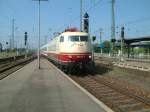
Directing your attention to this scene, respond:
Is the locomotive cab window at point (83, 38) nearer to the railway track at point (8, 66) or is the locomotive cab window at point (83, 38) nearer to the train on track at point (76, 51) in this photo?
the train on track at point (76, 51)

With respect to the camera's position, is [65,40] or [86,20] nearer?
[65,40]

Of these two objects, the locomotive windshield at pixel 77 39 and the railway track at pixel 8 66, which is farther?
the railway track at pixel 8 66

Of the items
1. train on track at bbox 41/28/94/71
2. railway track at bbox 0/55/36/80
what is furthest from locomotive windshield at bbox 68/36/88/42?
railway track at bbox 0/55/36/80

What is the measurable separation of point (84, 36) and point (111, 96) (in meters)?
11.6

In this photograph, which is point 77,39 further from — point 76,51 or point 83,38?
point 76,51

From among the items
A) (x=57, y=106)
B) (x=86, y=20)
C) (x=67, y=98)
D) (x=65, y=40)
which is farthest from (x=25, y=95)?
(x=86, y=20)

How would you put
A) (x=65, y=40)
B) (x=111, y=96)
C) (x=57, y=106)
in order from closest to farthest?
1. (x=57, y=106)
2. (x=111, y=96)
3. (x=65, y=40)

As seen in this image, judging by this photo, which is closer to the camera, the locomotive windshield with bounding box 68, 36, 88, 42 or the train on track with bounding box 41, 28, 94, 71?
the train on track with bounding box 41, 28, 94, 71

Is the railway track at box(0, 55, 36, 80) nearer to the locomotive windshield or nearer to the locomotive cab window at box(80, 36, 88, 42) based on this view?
the locomotive windshield

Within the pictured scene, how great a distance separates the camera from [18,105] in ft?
35.7

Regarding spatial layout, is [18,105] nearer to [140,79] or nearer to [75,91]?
[75,91]

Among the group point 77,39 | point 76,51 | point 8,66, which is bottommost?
point 8,66

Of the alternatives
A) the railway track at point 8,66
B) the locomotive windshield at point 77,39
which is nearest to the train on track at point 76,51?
the locomotive windshield at point 77,39

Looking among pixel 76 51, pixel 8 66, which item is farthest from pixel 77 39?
pixel 8 66
